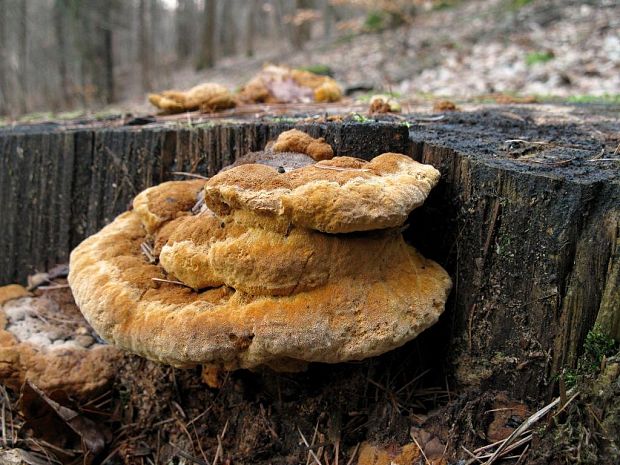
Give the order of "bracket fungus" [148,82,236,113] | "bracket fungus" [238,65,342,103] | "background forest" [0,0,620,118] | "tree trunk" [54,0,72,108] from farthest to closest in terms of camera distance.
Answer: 1. "tree trunk" [54,0,72,108]
2. "background forest" [0,0,620,118]
3. "bracket fungus" [238,65,342,103]
4. "bracket fungus" [148,82,236,113]

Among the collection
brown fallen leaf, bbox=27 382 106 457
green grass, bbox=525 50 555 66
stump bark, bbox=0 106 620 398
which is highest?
green grass, bbox=525 50 555 66

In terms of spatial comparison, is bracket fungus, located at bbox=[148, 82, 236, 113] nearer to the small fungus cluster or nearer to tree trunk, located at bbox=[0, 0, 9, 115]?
the small fungus cluster

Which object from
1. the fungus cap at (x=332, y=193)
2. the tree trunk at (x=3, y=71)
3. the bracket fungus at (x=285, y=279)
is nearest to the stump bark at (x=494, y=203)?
the bracket fungus at (x=285, y=279)

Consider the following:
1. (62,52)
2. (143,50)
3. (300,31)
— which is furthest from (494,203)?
(62,52)

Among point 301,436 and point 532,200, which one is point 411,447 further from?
point 532,200

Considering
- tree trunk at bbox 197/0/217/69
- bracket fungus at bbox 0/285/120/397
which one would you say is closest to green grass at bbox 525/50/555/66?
bracket fungus at bbox 0/285/120/397

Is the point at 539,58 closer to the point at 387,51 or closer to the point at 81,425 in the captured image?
the point at 387,51

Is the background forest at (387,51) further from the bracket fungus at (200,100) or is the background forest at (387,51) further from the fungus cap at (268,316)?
the fungus cap at (268,316)

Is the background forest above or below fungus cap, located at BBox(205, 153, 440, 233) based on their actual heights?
above

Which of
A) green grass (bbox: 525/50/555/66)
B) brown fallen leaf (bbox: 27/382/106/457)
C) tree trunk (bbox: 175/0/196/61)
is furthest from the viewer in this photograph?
tree trunk (bbox: 175/0/196/61)

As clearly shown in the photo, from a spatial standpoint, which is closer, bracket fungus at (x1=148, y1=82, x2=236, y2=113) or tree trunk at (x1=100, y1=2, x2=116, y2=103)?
bracket fungus at (x1=148, y1=82, x2=236, y2=113)
